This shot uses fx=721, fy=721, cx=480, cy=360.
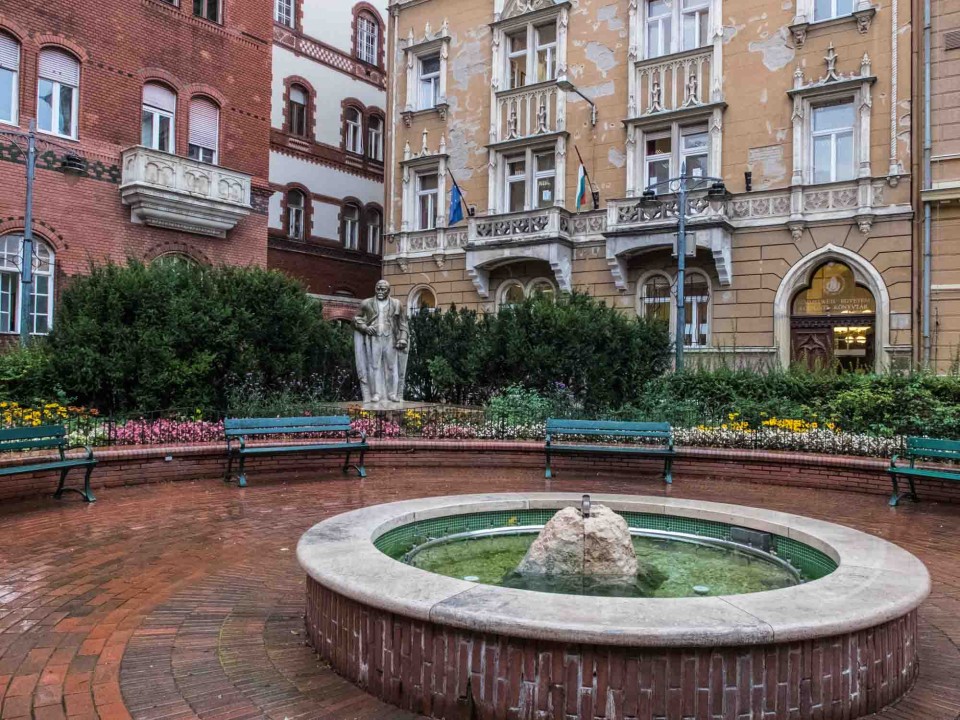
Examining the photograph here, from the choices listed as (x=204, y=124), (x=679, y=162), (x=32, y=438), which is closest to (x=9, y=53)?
(x=204, y=124)

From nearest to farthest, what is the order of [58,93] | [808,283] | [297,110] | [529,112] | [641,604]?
[641,604] < [58,93] < [808,283] < [529,112] < [297,110]

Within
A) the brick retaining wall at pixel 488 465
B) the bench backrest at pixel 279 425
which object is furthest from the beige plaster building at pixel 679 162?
the bench backrest at pixel 279 425

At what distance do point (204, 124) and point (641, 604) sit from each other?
2316 cm

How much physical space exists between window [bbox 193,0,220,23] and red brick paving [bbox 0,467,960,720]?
61.9ft

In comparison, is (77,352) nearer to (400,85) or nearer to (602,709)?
(602,709)

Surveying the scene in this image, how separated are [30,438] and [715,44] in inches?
845

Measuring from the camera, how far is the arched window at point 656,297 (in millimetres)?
23234

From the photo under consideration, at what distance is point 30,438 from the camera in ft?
27.3

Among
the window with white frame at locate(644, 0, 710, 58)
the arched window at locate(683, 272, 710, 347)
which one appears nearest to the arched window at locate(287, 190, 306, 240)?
the window with white frame at locate(644, 0, 710, 58)

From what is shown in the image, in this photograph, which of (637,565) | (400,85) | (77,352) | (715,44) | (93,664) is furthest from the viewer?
(400,85)

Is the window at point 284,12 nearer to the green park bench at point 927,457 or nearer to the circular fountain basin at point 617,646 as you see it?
the green park bench at point 927,457

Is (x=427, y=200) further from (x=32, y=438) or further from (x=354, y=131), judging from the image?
(x=32, y=438)

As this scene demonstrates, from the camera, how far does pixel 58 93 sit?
19.6 metres

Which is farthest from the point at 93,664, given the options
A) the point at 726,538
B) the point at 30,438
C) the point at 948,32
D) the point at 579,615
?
the point at 948,32
